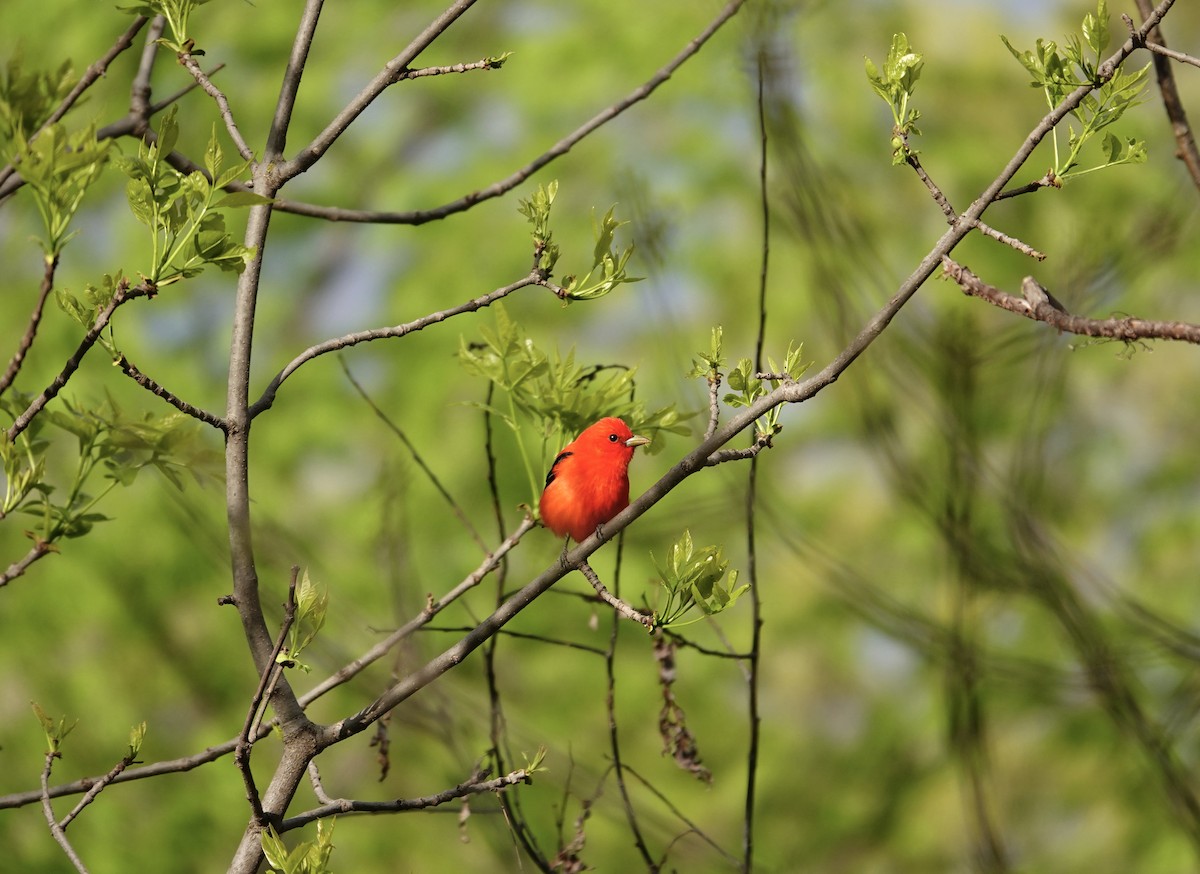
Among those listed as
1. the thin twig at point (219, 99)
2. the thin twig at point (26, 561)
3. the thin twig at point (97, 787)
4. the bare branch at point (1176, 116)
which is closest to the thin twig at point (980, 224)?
the bare branch at point (1176, 116)

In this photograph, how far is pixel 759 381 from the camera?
2.31m

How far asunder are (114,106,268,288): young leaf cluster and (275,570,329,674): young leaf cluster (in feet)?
2.05

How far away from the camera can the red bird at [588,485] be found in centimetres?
349

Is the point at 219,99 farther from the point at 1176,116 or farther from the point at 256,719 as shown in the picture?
the point at 1176,116

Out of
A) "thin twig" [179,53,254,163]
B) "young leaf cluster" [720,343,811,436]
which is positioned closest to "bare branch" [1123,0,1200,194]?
"young leaf cluster" [720,343,811,436]

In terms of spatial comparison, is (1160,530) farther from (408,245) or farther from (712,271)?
(408,245)

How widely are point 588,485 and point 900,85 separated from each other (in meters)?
1.76

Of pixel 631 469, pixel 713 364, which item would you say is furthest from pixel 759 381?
pixel 631 469

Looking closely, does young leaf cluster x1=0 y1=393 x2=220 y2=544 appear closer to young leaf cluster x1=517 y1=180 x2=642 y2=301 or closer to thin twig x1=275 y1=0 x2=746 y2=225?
thin twig x1=275 y1=0 x2=746 y2=225

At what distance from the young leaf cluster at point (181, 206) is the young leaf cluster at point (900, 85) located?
111 cm

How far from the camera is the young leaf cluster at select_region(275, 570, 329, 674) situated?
7.18 ft

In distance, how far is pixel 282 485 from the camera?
1017cm

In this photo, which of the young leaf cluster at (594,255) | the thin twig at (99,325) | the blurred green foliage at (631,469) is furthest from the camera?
the blurred green foliage at (631,469)

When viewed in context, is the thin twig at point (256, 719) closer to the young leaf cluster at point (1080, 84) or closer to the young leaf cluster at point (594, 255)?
the young leaf cluster at point (594, 255)
